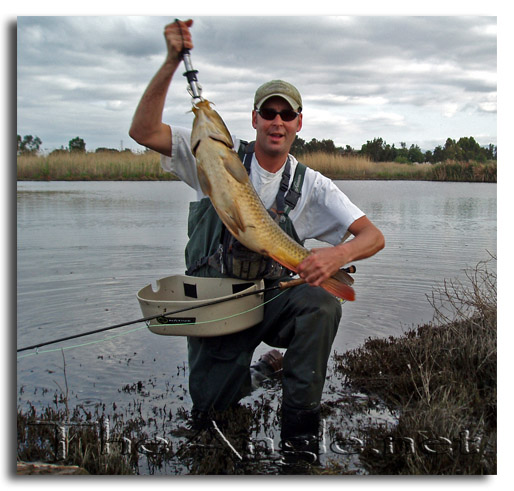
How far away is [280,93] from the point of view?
4066 millimetres

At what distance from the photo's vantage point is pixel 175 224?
43.3 feet

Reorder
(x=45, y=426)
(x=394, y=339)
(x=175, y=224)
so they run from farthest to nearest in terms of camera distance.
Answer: (x=175, y=224), (x=394, y=339), (x=45, y=426)

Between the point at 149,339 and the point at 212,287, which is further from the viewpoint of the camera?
the point at 149,339

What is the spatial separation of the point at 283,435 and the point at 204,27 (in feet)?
9.25

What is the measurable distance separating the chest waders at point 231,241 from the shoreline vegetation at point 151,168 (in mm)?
3694

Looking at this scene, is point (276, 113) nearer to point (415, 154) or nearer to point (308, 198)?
point (308, 198)

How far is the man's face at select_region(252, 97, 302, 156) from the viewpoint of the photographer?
4.14 metres

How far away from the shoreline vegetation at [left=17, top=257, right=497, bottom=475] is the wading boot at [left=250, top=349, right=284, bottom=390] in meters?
0.48

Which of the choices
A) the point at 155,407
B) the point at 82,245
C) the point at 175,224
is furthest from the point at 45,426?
the point at 175,224

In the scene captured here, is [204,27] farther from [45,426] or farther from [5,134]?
[45,426]

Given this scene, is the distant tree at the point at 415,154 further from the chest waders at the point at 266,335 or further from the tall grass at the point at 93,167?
the tall grass at the point at 93,167

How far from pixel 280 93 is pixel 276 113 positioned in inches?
5.6

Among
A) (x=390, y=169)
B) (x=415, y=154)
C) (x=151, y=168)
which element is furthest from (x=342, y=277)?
(x=151, y=168)

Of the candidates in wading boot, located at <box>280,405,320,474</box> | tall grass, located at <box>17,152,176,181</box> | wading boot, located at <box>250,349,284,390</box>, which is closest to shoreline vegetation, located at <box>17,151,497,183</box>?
tall grass, located at <box>17,152,176,181</box>
